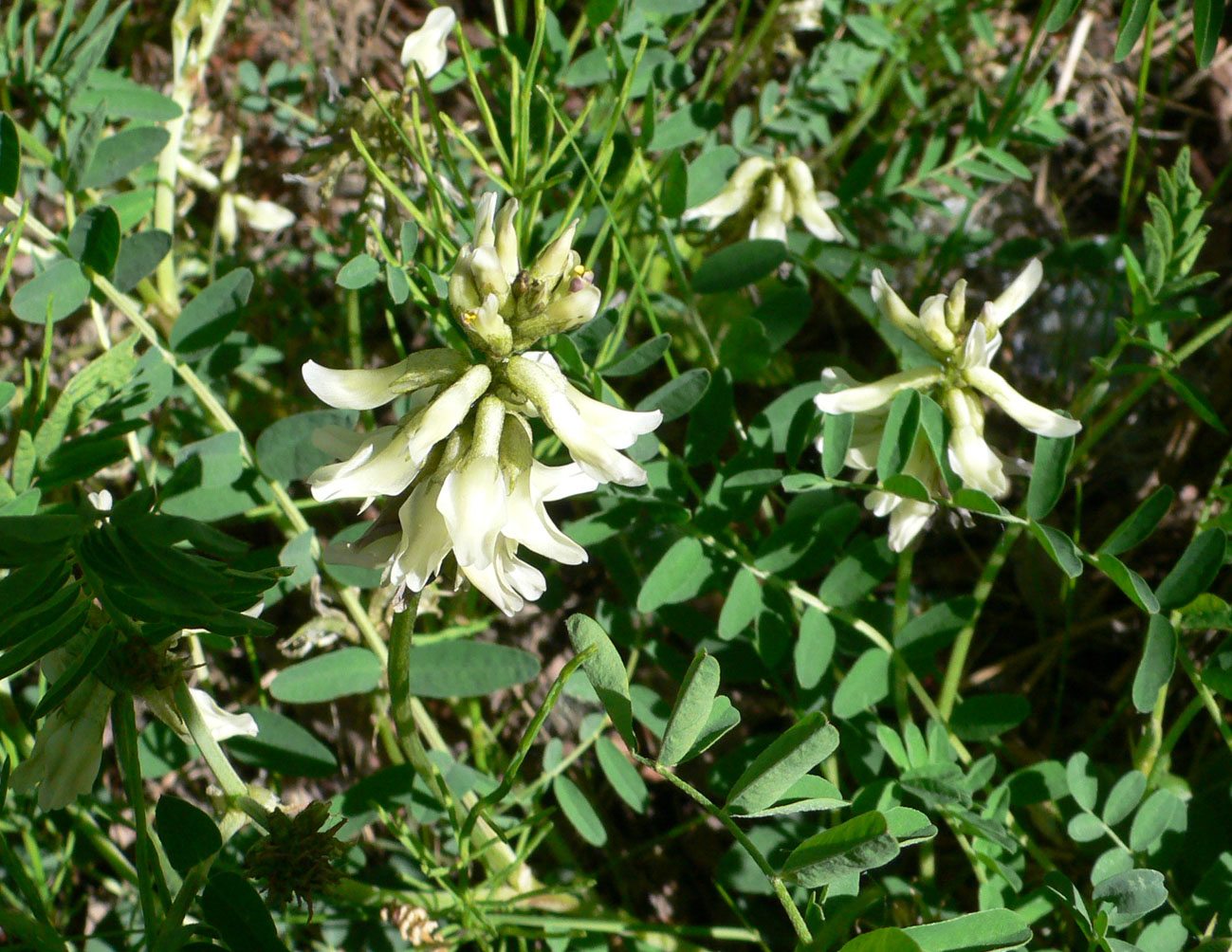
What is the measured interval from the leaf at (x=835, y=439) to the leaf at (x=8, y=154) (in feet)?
3.73

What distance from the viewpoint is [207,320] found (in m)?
1.51

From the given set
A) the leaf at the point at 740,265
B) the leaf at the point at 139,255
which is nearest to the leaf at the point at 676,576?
the leaf at the point at 740,265

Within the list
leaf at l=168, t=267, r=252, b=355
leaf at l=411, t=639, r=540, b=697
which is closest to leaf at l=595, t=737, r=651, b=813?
leaf at l=411, t=639, r=540, b=697

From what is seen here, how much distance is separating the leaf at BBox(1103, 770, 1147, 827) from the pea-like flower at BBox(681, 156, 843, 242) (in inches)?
38.4

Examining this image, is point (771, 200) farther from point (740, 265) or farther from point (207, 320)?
point (207, 320)

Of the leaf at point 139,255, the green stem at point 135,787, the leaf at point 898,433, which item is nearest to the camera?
the green stem at point 135,787

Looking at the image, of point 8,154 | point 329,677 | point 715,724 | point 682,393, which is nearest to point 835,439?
point 682,393

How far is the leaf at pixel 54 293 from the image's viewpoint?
144 cm

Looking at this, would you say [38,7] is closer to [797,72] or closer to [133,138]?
[133,138]

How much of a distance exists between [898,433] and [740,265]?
1.42 ft

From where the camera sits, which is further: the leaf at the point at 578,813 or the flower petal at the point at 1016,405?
the leaf at the point at 578,813

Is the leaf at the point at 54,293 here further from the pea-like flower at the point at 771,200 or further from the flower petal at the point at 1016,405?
the flower petal at the point at 1016,405

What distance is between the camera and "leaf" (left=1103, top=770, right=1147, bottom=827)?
1403 millimetres

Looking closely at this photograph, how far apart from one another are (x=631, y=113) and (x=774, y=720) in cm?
116
